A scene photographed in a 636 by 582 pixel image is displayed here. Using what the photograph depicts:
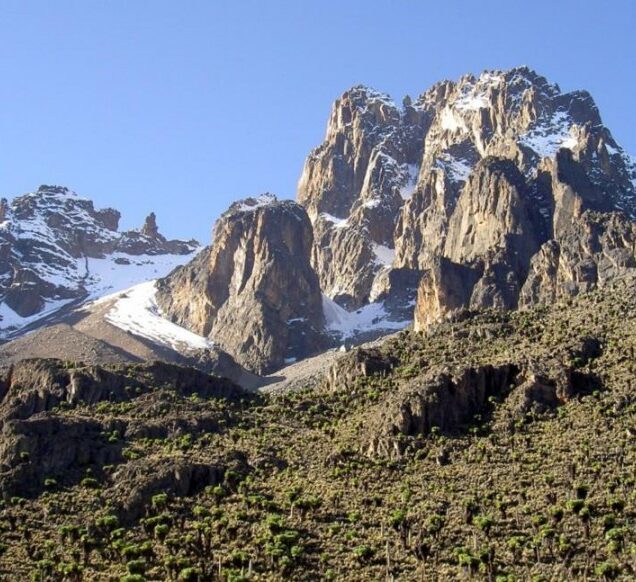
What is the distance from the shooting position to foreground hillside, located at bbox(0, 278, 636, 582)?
81.2 metres

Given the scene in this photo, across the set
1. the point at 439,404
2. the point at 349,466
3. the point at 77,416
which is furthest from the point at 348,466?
the point at 77,416

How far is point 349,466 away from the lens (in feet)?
334

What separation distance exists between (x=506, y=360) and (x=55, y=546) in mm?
59467

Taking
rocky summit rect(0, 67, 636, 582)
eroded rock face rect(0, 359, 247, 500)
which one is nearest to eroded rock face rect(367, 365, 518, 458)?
rocky summit rect(0, 67, 636, 582)

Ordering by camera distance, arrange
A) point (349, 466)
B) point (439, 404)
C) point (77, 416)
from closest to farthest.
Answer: point (349, 466), point (439, 404), point (77, 416)

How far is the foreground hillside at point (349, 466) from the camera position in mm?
81188

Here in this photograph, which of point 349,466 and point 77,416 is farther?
point 77,416

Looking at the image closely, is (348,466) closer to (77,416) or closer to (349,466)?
(349,466)

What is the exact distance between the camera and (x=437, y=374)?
390 ft

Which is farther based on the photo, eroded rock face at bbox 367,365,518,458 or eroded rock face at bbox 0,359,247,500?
eroded rock face at bbox 367,365,518,458

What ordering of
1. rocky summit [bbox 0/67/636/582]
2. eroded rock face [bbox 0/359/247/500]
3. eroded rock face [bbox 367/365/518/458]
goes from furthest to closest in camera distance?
eroded rock face [bbox 367/365/518/458] < eroded rock face [bbox 0/359/247/500] < rocky summit [bbox 0/67/636/582]

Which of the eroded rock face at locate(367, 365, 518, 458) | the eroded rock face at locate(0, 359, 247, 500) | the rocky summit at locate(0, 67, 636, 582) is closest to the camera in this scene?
the rocky summit at locate(0, 67, 636, 582)

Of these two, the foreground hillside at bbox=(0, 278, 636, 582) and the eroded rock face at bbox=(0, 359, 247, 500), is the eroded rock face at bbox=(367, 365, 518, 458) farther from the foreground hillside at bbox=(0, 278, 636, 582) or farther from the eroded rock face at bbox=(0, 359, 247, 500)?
the eroded rock face at bbox=(0, 359, 247, 500)

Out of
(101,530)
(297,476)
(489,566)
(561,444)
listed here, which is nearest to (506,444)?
(561,444)
